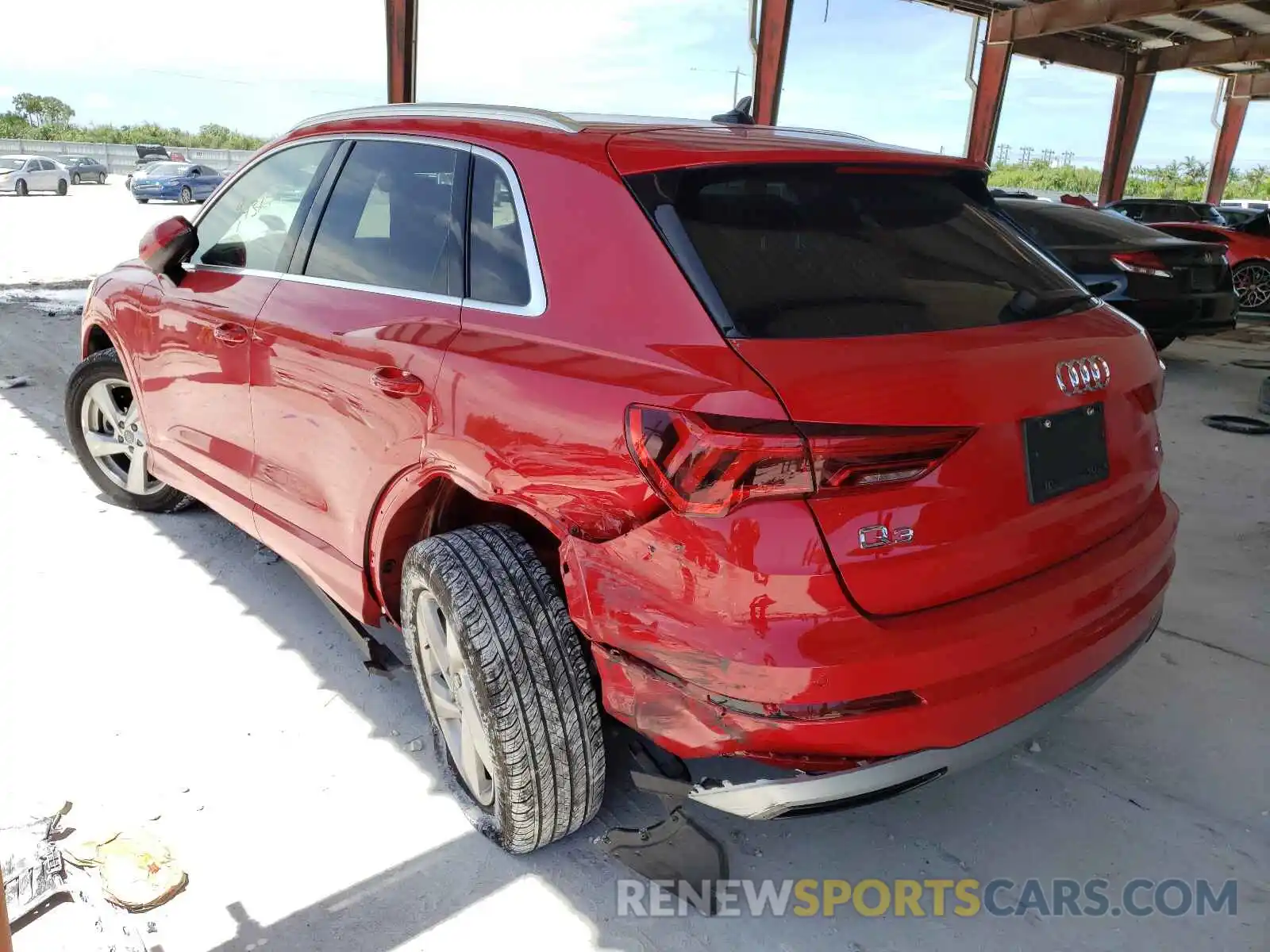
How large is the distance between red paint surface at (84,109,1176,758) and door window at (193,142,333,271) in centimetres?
78

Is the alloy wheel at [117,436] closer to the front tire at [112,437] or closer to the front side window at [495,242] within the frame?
the front tire at [112,437]

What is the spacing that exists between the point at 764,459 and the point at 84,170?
41043 mm

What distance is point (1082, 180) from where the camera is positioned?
54.5m

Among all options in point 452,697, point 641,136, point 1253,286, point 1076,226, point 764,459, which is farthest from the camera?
point 1253,286

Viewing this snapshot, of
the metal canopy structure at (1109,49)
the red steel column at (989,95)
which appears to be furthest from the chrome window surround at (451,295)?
the red steel column at (989,95)

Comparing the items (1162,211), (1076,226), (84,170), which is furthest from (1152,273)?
(84,170)

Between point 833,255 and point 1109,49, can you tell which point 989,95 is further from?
point 833,255

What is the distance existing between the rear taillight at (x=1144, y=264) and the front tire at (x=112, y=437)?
686 centimetres

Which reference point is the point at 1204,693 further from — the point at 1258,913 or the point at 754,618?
the point at 754,618

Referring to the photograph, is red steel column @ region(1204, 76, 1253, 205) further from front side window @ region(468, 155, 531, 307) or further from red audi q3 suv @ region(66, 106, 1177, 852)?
front side window @ region(468, 155, 531, 307)

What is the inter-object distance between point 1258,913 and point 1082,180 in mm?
60428

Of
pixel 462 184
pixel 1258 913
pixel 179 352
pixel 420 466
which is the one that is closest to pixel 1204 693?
pixel 1258 913

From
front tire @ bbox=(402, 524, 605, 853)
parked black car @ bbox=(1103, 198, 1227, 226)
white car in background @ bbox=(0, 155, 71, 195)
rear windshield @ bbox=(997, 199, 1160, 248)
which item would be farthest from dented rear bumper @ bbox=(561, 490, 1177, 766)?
white car in background @ bbox=(0, 155, 71, 195)

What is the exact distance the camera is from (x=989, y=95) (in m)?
21.0
